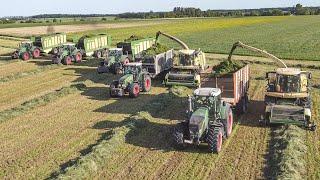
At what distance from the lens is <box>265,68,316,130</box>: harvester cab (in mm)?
17062

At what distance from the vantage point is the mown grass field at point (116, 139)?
527 inches

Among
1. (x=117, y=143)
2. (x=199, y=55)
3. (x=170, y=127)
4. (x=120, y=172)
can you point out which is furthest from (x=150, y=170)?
(x=199, y=55)

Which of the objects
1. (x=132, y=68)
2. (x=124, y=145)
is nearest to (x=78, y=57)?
(x=132, y=68)

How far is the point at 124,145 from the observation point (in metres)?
15.7

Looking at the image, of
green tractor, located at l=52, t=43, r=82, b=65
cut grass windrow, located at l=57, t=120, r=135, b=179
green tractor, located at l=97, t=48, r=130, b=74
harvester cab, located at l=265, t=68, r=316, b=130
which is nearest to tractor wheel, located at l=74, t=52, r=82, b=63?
green tractor, located at l=52, t=43, r=82, b=65

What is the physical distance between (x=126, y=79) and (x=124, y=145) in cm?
824

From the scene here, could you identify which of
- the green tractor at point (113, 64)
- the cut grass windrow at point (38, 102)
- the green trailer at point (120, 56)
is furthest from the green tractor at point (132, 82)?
the green tractor at point (113, 64)

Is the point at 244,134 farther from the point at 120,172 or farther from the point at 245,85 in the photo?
the point at 120,172

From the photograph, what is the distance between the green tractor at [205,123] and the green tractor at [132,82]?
27.2 ft

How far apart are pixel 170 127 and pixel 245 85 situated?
189 inches

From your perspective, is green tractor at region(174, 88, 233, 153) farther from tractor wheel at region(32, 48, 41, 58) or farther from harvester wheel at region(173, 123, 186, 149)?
tractor wheel at region(32, 48, 41, 58)

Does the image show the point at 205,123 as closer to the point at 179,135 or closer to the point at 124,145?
the point at 179,135

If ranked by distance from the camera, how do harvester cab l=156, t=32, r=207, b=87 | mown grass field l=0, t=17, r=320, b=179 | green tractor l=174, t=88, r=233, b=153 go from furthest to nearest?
harvester cab l=156, t=32, r=207, b=87 < green tractor l=174, t=88, r=233, b=153 < mown grass field l=0, t=17, r=320, b=179

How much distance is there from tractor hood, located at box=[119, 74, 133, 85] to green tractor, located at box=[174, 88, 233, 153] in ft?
27.9
